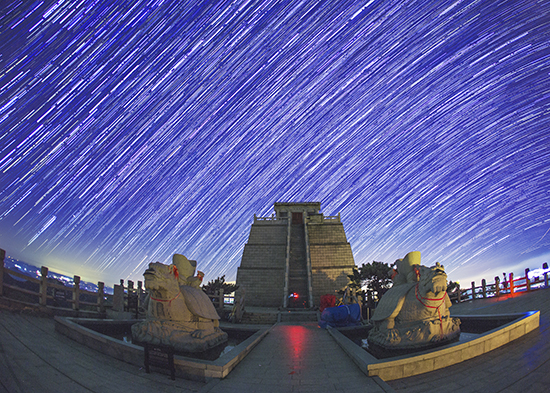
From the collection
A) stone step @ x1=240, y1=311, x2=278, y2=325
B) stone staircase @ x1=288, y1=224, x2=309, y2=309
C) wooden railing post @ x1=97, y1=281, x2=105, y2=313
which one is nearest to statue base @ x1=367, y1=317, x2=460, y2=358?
stone step @ x1=240, y1=311, x2=278, y2=325

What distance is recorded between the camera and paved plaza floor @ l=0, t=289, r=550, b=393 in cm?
356

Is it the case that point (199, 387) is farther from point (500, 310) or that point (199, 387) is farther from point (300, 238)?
point (300, 238)

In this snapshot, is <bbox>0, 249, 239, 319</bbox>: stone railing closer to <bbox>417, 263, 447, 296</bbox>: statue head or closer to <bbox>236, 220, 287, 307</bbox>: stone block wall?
<bbox>236, 220, 287, 307</bbox>: stone block wall

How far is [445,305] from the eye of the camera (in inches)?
226

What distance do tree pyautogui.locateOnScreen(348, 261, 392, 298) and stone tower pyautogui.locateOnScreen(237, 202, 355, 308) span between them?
6.14 metres

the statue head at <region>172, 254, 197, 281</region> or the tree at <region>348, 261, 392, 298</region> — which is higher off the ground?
the statue head at <region>172, 254, 197, 281</region>

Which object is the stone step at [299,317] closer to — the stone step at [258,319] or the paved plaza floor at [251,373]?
the stone step at [258,319]

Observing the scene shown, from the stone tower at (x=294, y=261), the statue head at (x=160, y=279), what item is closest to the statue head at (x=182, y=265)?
the statue head at (x=160, y=279)

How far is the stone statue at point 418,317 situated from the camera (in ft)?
17.2

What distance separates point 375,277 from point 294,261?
11.8 meters

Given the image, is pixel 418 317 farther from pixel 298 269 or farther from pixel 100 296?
pixel 298 269

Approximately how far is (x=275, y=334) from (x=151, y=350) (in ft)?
18.5

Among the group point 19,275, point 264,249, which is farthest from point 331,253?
point 19,275

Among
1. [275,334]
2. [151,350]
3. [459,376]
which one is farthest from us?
[275,334]
